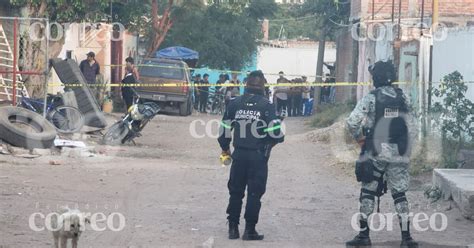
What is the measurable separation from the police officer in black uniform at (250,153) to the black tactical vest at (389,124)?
102 cm

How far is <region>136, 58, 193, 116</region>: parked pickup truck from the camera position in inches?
1265

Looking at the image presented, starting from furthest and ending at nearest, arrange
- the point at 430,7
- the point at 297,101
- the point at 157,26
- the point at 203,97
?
the point at 297,101 → the point at 157,26 → the point at 203,97 → the point at 430,7

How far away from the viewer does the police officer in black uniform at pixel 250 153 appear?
9773mm

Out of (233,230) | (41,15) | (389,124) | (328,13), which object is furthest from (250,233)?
(328,13)

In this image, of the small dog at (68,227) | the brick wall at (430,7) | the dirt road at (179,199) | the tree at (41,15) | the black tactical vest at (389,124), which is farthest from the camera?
the brick wall at (430,7)

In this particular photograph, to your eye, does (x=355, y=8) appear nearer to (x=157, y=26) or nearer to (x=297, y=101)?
(x=297, y=101)

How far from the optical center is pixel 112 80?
38.1 m

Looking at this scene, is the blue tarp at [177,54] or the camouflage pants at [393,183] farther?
the blue tarp at [177,54]

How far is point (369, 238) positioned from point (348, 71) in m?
28.6

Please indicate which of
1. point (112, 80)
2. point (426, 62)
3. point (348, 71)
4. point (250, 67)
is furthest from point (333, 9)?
point (426, 62)

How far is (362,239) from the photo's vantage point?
30.7 feet

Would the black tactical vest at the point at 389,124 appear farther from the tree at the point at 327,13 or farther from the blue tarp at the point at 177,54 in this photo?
the blue tarp at the point at 177,54

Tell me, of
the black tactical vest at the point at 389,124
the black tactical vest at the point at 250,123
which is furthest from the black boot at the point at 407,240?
the black tactical vest at the point at 250,123

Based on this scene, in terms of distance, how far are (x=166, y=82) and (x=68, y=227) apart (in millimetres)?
24196
